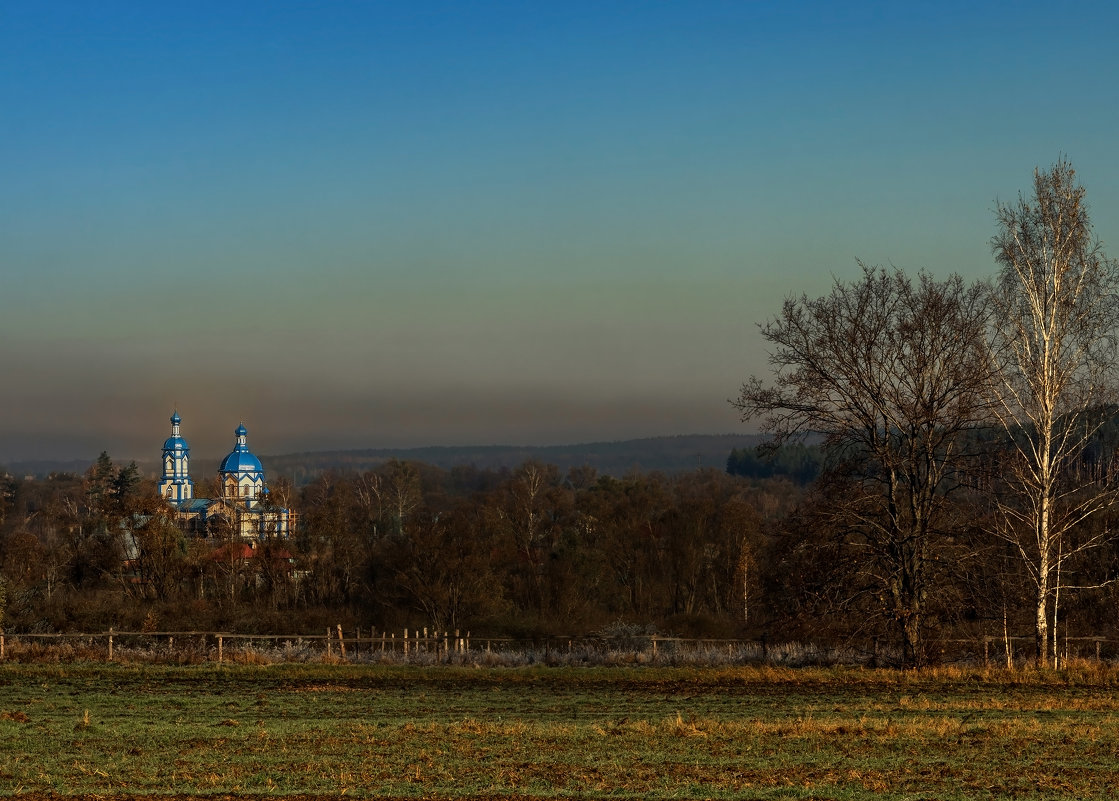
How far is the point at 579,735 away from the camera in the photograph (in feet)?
67.6

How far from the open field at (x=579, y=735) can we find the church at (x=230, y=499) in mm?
49825

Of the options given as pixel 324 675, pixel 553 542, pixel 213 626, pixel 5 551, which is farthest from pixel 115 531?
pixel 324 675

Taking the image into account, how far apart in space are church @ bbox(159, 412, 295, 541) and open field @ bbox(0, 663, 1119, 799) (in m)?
49.8

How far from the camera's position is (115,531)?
77938 millimetres

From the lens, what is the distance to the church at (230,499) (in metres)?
82.5

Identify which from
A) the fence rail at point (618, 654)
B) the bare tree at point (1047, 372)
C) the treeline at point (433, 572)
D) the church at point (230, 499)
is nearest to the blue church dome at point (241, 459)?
the church at point (230, 499)

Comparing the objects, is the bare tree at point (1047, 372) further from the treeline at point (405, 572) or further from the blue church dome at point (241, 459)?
the blue church dome at point (241, 459)

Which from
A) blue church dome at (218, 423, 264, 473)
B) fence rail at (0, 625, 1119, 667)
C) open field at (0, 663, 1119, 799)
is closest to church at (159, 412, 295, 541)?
blue church dome at (218, 423, 264, 473)

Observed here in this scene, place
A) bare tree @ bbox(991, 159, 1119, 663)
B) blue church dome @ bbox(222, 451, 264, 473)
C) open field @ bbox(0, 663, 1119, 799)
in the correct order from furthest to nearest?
blue church dome @ bbox(222, 451, 264, 473) → bare tree @ bbox(991, 159, 1119, 663) → open field @ bbox(0, 663, 1119, 799)

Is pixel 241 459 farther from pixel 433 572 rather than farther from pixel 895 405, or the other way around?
pixel 895 405

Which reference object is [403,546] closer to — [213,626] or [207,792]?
[213,626]

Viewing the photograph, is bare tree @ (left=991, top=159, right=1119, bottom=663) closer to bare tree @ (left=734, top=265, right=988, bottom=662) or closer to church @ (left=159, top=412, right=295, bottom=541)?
bare tree @ (left=734, top=265, right=988, bottom=662)

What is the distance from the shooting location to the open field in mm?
15633

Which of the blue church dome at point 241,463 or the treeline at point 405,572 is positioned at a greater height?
the blue church dome at point 241,463
